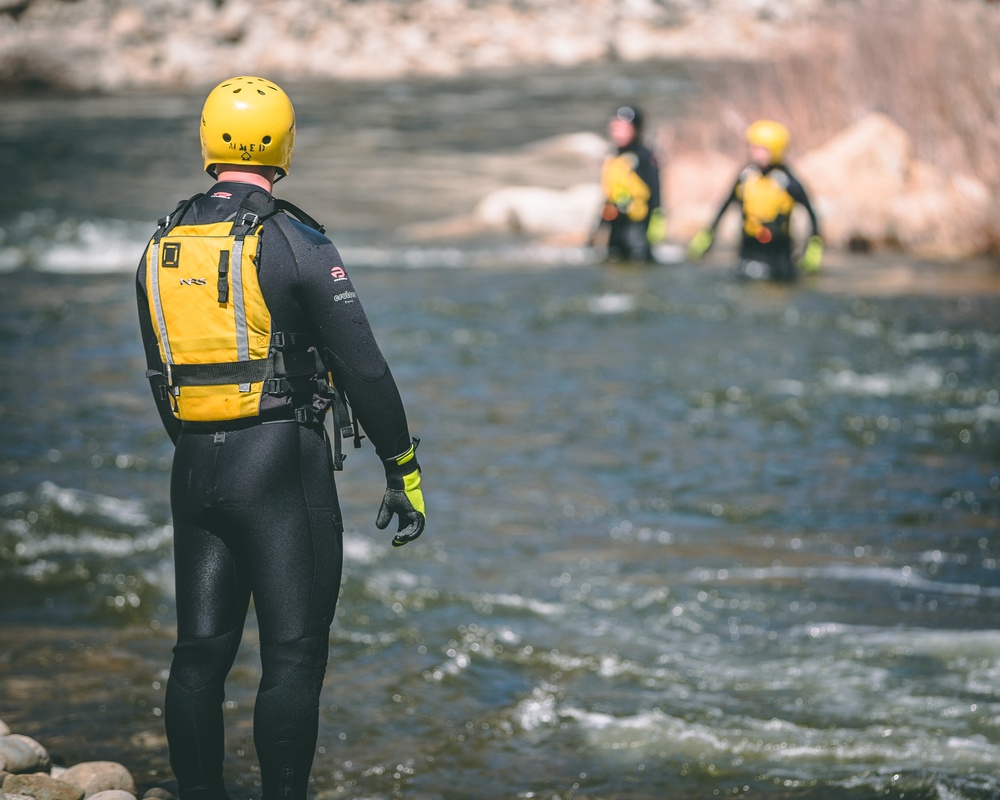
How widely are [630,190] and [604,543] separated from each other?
8271 millimetres

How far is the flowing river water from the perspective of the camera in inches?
185

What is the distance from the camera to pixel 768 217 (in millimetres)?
13164

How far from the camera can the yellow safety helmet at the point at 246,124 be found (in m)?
3.42

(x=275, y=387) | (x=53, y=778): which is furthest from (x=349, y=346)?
(x=53, y=778)

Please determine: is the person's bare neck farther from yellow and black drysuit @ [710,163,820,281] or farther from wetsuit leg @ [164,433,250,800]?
yellow and black drysuit @ [710,163,820,281]

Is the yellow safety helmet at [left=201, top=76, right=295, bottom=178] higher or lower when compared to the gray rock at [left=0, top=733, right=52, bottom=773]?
higher

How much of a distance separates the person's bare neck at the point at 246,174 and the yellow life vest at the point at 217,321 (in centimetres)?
9

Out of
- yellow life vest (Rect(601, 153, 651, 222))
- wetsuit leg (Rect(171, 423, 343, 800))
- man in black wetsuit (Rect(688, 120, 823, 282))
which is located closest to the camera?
wetsuit leg (Rect(171, 423, 343, 800))

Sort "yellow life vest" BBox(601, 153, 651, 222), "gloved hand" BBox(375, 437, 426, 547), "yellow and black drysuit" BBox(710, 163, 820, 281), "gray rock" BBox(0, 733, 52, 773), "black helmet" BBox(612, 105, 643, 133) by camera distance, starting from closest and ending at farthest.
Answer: "gloved hand" BBox(375, 437, 426, 547)
"gray rock" BBox(0, 733, 52, 773)
"yellow and black drysuit" BBox(710, 163, 820, 281)
"black helmet" BBox(612, 105, 643, 133)
"yellow life vest" BBox(601, 153, 651, 222)

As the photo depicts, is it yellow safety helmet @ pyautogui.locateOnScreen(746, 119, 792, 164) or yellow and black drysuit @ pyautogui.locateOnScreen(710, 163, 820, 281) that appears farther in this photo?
yellow and black drysuit @ pyautogui.locateOnScreen(710, 163, 820, 281)

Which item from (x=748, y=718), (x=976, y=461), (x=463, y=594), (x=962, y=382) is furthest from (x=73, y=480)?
(x=962, y=382)

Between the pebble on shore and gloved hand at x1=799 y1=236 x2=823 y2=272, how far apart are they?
1037 centimetres

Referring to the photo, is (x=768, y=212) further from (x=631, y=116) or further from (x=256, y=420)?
(x=256, y=420)

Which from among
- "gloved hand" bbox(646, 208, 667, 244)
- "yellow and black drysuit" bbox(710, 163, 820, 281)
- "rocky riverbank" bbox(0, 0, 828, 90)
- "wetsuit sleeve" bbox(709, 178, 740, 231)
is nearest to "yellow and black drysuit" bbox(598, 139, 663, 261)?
"gloved hand" bbox(646, 208, 667, 244)
